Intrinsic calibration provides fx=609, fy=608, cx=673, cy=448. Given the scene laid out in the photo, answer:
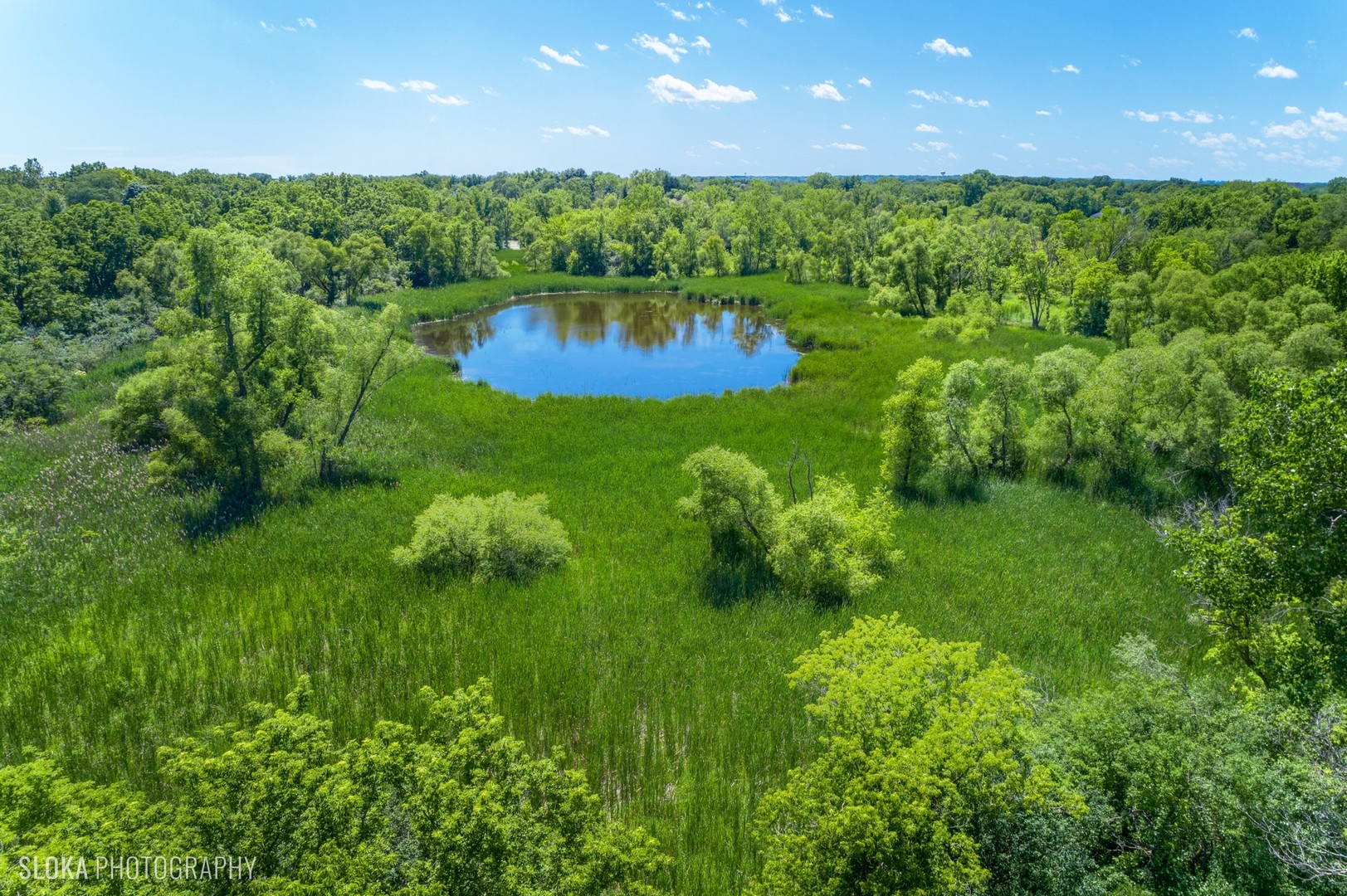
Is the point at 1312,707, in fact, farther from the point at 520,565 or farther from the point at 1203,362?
the point at 1203,362

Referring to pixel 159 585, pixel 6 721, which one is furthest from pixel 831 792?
pixel 159 585

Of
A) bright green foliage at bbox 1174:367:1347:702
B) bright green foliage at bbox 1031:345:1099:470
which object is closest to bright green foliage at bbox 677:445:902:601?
bright green foliage at bbox 1174:367:1347:702

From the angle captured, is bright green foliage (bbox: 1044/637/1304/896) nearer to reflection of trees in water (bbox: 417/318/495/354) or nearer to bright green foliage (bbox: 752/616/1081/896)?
bright green foliage (bbox: 752/616/1081/896)

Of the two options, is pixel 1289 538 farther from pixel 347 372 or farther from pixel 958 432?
pixel 347 372

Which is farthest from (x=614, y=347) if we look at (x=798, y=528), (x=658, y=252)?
(x=798, y=528)

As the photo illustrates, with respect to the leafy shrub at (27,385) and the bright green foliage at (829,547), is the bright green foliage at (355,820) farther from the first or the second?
the leafy shrub at (27,385)
